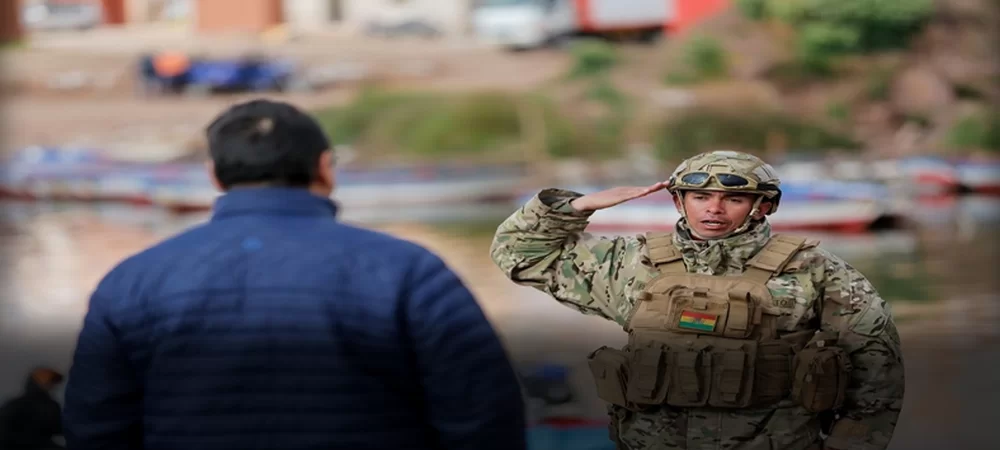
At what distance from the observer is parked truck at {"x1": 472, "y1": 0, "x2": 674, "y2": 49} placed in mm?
22156

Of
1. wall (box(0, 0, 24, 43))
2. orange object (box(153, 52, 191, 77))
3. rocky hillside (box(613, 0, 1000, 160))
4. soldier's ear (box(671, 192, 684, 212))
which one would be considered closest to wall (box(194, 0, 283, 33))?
orange object (box(153, 52, 191, 77))

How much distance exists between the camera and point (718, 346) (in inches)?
83.4

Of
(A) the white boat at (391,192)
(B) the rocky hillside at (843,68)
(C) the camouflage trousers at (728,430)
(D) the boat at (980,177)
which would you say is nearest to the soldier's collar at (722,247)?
(C) the camouflage trousers at (728,430)

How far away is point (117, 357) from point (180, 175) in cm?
1851

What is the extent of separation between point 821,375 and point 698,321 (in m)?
0.22

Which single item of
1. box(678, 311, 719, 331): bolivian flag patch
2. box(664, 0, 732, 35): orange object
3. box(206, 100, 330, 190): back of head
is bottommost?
box(664, 0, 732, 35): orange object

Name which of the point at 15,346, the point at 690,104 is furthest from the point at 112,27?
the point at 15,346

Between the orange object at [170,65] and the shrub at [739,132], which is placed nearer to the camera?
the shrub at [739,132]

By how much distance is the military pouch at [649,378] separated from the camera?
2.12m

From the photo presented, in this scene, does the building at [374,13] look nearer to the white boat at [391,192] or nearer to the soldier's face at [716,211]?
the white boat at [391,192]

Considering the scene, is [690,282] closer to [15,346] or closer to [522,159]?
[15,346]

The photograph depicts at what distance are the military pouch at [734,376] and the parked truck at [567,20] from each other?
20158 millimetres

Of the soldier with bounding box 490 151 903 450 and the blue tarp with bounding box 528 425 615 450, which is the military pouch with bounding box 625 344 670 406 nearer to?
the soldier with bounding box 490 151 903 450

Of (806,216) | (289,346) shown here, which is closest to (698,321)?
(289,346)
